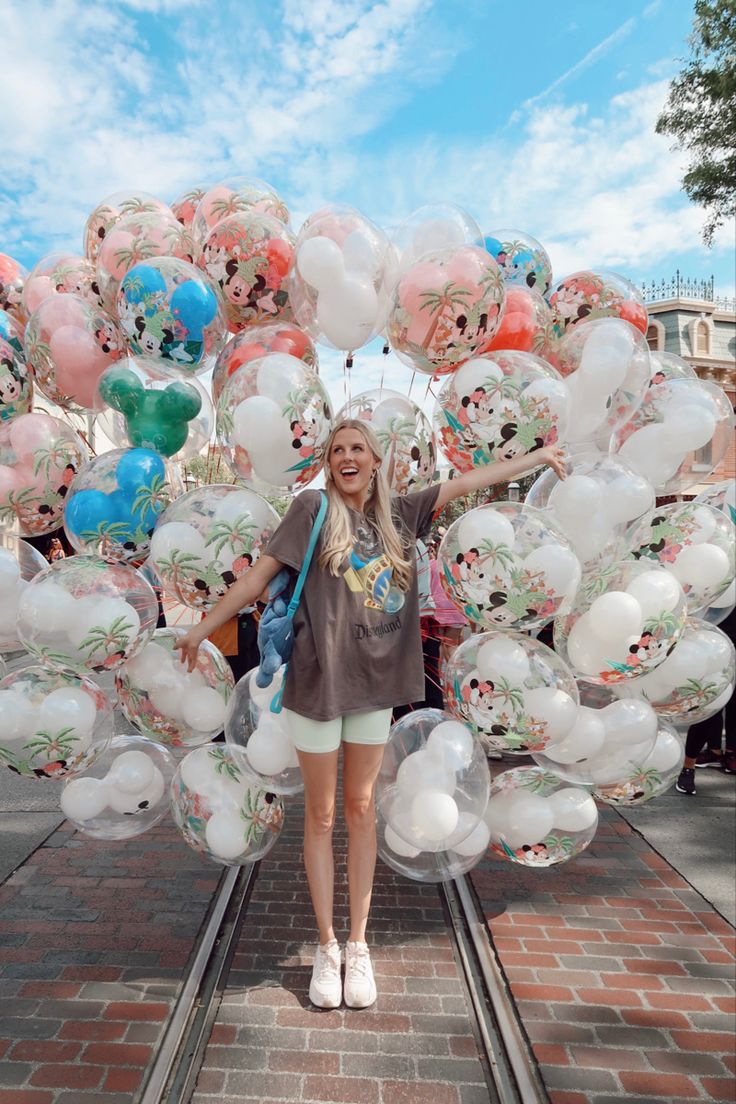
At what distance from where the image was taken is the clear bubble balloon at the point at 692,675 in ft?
8.98

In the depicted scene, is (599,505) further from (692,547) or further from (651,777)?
(651,777)

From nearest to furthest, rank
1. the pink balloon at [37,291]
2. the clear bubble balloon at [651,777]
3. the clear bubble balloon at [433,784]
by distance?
the clear bubble balloon at [433,784], the clear bubble balloon at [651,777], the pink balloon at [37,291]

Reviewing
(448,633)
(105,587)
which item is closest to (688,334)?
(448,633)

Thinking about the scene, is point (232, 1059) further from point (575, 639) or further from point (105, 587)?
point (575, 639)

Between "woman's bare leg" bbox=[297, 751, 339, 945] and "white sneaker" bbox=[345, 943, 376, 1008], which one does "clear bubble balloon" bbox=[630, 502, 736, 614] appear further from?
"white sneaker" bbox=[345, 943, 376, 1008]

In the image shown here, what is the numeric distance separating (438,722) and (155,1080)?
139 cm

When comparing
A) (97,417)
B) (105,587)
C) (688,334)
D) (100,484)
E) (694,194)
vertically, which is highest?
(688,334)

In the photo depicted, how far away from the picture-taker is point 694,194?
985 centimetres

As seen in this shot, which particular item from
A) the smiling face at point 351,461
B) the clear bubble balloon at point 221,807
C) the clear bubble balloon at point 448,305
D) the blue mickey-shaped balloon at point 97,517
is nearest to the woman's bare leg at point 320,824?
the clear bubble balloon at point 221,807

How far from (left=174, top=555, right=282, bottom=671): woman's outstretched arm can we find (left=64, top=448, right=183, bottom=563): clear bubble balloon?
0.45 metres

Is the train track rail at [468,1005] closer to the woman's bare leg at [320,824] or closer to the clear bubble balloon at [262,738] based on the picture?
the woman's bare leg at [320,824]

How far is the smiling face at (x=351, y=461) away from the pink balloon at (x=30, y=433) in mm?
1161

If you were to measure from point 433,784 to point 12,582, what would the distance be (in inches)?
67.0

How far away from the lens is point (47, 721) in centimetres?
238
